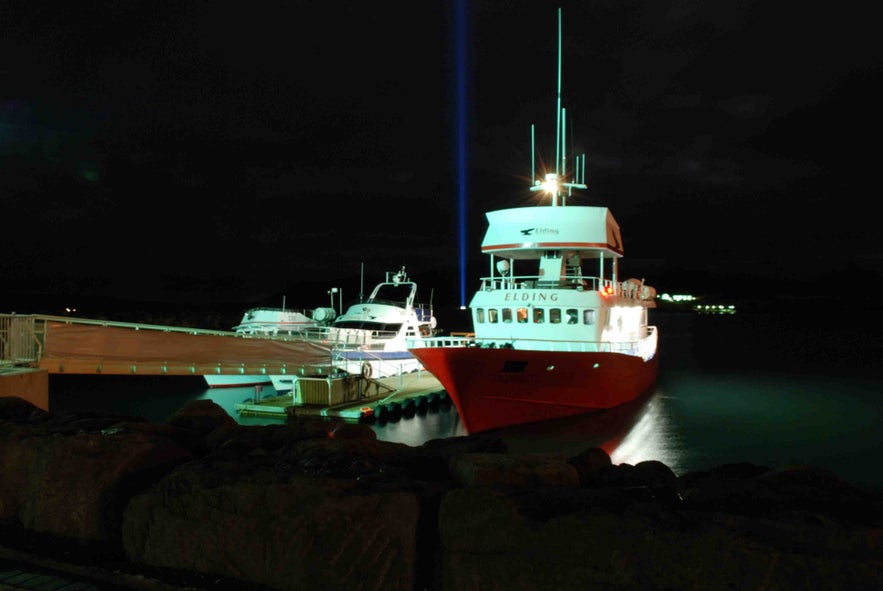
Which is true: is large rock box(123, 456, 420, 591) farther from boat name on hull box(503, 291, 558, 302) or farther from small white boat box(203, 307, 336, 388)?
small white boat box(203, 307, 336, 388)

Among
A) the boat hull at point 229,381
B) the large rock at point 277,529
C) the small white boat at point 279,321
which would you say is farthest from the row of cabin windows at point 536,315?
the large rock at point 277,529

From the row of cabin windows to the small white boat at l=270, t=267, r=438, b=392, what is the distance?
22.0ft

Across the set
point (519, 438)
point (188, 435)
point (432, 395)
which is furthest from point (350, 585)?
point (432, 395)

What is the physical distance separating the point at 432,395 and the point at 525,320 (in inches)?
290

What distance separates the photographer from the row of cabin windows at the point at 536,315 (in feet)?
74.5

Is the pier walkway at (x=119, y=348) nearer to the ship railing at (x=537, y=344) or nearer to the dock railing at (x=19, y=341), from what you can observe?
the dock railing at (x=19, y=341)

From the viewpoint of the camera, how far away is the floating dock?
24.2 m

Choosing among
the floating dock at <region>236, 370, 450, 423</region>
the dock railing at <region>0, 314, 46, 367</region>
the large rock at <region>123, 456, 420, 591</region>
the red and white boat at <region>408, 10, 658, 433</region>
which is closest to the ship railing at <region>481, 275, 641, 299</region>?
the red and white boat at <region>408, 10, 658, 433</region>

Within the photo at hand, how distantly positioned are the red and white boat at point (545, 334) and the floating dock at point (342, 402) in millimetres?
3602

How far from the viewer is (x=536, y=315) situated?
23281 mm

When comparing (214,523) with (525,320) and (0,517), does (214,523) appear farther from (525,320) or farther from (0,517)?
(525,320)

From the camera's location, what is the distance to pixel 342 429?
24.8 feet

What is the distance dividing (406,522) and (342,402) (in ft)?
70.9

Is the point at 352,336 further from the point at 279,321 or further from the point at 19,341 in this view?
the point at 19,341
